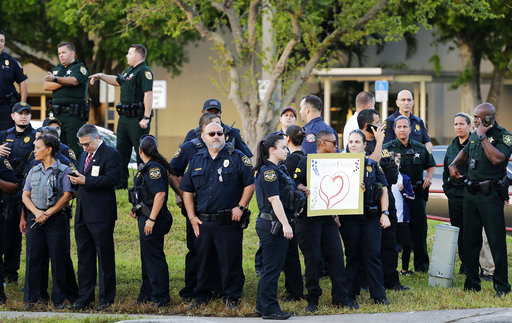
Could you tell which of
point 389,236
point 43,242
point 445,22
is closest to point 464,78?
point 445,22

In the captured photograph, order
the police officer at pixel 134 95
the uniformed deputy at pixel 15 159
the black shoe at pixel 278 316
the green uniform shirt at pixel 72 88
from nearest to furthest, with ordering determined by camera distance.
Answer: the black shoe at pixel 278 316
the uniformed deputy at pixel 15 159
the police officer at pixel 134 95
the green uniform shirt at pixel 72 88

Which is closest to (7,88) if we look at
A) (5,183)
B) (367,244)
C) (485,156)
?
(5,183)

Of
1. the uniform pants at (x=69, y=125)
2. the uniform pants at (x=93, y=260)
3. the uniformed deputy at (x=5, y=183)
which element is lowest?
the uniform pants at (x=93, y=260)

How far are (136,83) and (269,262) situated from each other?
489 cm

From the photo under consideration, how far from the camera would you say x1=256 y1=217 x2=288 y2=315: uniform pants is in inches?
338

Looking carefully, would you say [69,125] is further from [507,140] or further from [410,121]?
[507,140]

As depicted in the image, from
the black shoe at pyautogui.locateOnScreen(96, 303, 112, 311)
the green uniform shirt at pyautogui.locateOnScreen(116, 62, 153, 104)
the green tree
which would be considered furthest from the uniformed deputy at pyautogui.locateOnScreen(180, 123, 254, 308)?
the green tree

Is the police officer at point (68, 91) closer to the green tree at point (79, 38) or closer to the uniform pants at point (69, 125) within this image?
the uniform pants at point (69, 125)

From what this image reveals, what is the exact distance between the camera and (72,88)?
12.8 m

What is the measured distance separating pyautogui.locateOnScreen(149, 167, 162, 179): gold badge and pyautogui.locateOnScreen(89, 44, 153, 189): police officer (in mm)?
3391

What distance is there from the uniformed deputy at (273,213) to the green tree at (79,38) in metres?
18.5

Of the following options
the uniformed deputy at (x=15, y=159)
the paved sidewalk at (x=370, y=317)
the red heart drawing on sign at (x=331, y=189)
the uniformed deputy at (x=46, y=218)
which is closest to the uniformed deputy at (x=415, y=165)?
the red heart drawing on sign at (x=331, y=189)

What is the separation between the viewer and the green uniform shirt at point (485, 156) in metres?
9.43

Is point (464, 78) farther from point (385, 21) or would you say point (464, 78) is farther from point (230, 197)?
point (230, 197)
